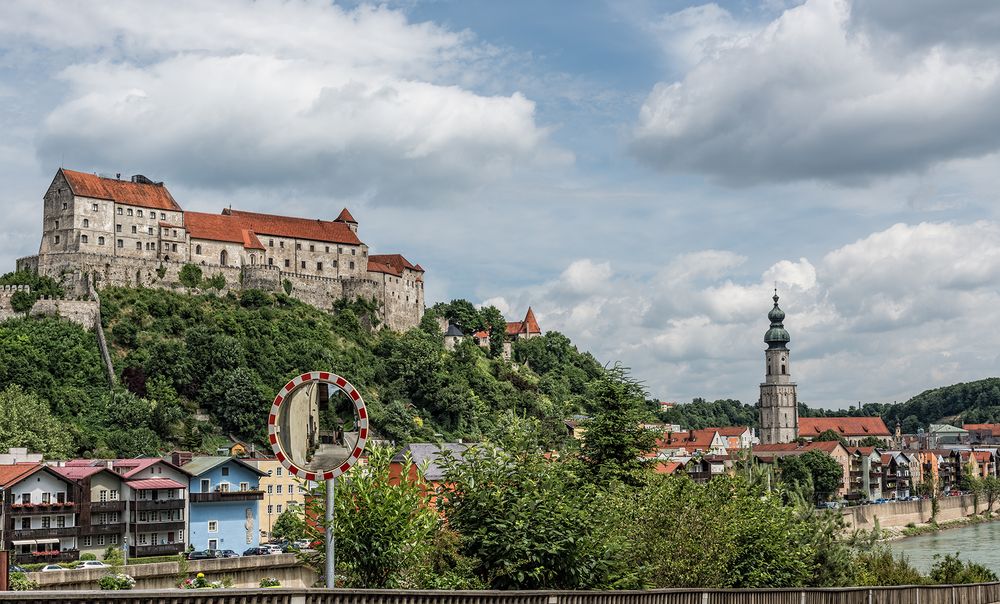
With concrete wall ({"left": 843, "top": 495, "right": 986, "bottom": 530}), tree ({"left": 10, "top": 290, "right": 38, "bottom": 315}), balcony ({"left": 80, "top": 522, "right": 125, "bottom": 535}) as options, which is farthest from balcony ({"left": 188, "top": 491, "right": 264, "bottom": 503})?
tree ({"left": 10, "top": 290, "right": 38, "bottom": 315})

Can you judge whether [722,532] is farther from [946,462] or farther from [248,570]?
[946,462]

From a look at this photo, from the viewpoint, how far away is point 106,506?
6412 centimetres

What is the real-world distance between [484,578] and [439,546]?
1.07 metres

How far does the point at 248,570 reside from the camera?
3891 centimetres

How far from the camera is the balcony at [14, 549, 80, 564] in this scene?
5850 cm

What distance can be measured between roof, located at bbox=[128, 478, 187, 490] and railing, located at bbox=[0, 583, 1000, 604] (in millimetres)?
49164

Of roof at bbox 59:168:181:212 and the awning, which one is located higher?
roof at bbox 59:168:181:212

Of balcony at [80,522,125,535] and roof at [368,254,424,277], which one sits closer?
balcony at [80,522,125,535]

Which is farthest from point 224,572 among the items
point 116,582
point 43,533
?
point 43,533

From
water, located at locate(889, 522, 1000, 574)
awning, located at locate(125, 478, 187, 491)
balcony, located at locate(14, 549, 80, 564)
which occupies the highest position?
awning, located at locate(125, 478, 187, 491)

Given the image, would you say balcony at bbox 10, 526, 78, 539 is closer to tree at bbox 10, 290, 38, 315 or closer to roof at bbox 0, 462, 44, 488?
roof at bbox 0, 462, 44, 488

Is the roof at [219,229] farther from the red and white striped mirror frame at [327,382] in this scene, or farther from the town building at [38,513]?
the red and white striped mirror frame at [327,382]

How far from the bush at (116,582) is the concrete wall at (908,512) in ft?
247

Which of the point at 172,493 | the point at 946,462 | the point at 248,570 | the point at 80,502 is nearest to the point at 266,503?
the point at 172,493
